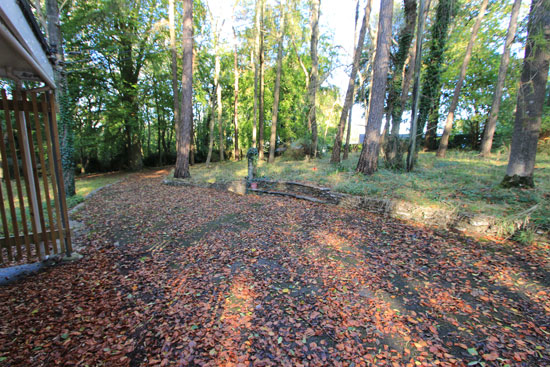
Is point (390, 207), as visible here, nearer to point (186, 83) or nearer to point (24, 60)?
point (24, 60)

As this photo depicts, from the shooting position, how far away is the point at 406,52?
8.82 metres

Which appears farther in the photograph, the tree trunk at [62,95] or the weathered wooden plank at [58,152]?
the tree trunk at [62,95]

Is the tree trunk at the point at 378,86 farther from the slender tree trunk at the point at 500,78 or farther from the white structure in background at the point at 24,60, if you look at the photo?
the white structure in background at the point at 24,60

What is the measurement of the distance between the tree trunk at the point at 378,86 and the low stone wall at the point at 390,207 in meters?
1.93

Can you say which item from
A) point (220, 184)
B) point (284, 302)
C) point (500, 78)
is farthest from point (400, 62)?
point (284, 302)

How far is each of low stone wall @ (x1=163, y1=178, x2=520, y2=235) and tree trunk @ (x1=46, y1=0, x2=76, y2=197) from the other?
17.0 feet

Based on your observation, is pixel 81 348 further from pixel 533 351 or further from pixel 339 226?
pixel 339 226

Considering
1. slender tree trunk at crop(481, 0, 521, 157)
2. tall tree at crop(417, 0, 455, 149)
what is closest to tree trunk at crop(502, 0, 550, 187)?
tall tree at crop(417, 0, 455, 149)

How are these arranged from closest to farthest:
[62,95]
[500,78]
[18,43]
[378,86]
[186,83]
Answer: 1. [18,43]
2. [62,95]
3. [378,86]
4. [186,83]
5. [500,78]

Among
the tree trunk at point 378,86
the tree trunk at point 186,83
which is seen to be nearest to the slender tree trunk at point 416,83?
the tree trunk at point 378,86

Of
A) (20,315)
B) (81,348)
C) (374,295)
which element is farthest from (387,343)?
Answer: (20,315)

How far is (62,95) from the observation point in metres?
6.81

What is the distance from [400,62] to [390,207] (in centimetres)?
670

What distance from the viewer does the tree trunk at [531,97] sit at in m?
4.54
